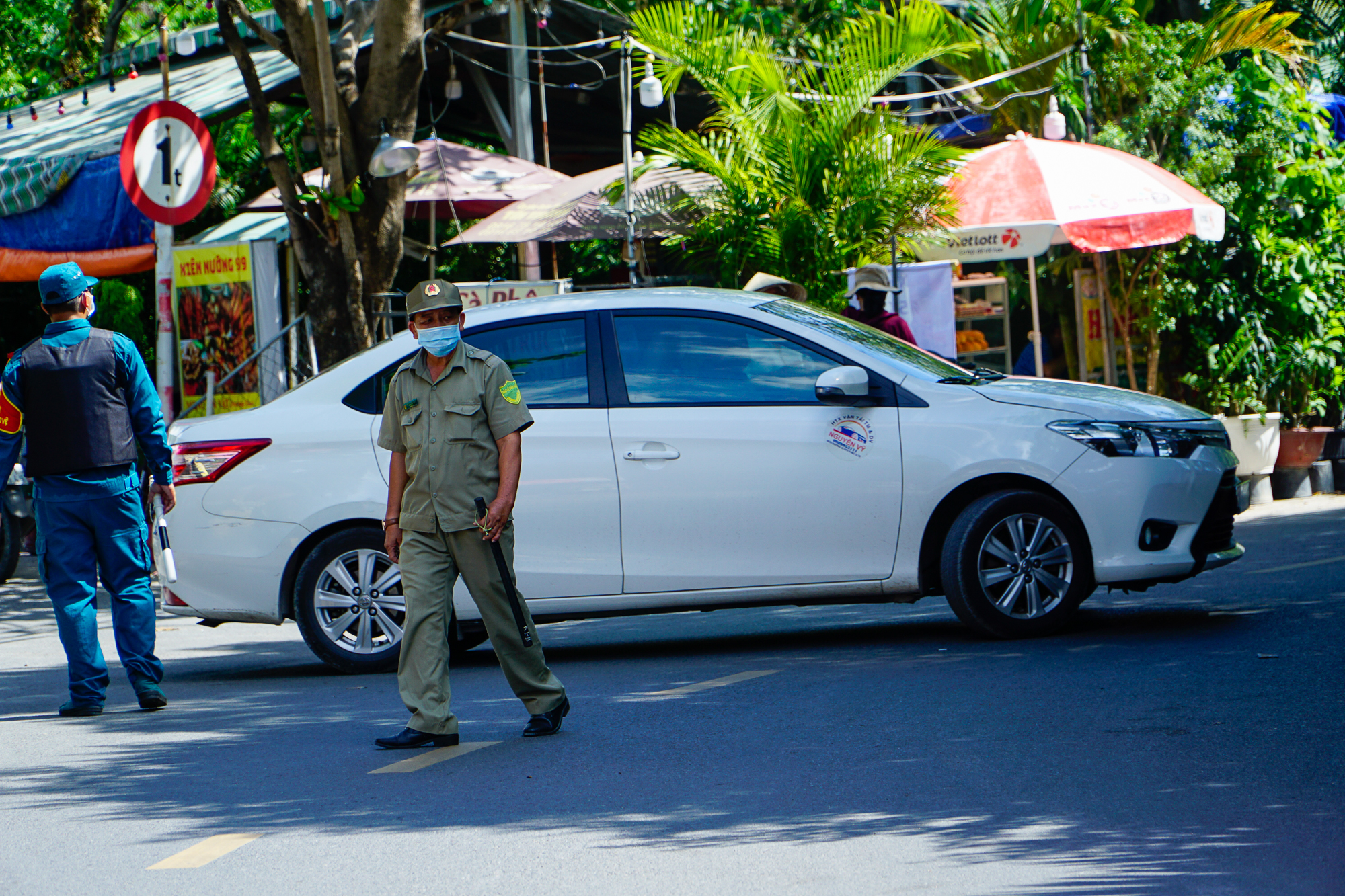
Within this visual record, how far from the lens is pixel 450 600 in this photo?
20.0 feet

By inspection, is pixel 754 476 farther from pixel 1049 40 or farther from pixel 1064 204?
pixel 1049 40

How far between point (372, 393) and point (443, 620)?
2025 mm

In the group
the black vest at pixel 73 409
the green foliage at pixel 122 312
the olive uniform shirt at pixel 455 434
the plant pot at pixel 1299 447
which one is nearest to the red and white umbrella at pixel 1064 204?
the plant pot at pixel 1299 447

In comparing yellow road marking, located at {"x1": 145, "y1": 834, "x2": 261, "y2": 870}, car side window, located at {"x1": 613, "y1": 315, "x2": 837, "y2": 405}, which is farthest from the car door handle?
yellow road marking, located at {"x1": 145, "y1": 834, "x2": 261, "y2": 870}

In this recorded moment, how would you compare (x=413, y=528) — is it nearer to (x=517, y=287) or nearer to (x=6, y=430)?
(x=6, y=430)

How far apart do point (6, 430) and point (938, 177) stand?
24.3 feet

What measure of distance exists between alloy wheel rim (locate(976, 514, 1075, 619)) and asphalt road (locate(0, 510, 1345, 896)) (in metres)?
0.26

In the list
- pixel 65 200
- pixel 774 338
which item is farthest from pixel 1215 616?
pixel 65 200

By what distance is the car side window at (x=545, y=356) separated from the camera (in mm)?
7574

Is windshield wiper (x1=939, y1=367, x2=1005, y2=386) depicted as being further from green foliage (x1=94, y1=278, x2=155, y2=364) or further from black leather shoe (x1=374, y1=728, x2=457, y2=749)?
green foliage (x1=94, y1=278, x2=155, y2=364)

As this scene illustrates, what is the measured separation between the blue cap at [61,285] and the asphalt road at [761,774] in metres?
1.80

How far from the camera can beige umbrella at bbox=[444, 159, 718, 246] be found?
12.9 meters

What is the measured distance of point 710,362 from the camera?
753 centimetres

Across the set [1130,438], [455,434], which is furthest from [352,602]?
[1130,438]
